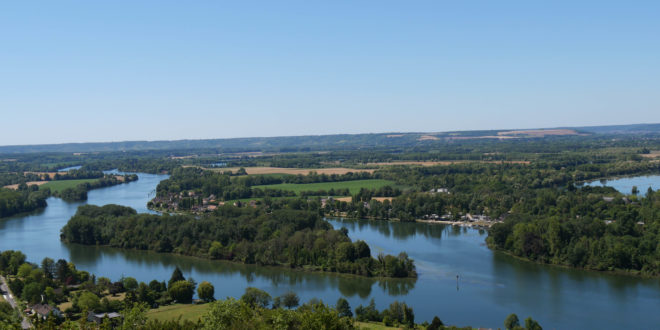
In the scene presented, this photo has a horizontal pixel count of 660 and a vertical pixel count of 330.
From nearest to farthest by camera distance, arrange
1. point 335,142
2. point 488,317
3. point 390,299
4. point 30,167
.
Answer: point 488,317, point 390,299, point 30,167, point 335,142

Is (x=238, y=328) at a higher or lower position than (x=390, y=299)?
higher

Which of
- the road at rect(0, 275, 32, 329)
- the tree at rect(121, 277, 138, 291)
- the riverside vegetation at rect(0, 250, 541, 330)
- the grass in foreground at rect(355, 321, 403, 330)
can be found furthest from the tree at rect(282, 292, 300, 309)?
the road at rect(0, 275, 32, 329)

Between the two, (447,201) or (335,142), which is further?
(335,142)

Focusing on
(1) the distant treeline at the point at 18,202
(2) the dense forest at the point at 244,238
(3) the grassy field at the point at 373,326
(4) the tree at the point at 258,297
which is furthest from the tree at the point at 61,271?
(1) the distant treeline at the point at 18,202

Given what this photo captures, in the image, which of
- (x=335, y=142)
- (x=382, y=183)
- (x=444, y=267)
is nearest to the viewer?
(x=444, y=267)

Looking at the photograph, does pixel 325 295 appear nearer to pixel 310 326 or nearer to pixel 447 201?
pixel 310 326

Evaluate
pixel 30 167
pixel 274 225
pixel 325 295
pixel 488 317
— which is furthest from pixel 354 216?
pixel 30 167
